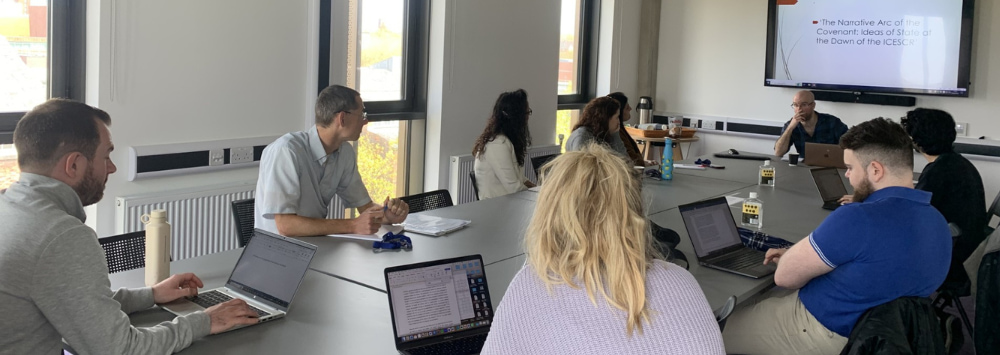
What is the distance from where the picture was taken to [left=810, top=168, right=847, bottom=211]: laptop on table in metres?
4.45

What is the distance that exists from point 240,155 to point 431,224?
1.62 meters

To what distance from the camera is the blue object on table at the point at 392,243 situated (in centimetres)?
308

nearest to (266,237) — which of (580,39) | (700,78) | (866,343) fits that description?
(866,343)

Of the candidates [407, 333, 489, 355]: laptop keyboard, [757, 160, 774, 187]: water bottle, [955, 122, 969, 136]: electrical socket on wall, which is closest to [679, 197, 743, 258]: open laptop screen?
[407, 333, 489, 355]: laptop keyboard

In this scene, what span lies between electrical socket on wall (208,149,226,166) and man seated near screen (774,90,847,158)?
3950 mm

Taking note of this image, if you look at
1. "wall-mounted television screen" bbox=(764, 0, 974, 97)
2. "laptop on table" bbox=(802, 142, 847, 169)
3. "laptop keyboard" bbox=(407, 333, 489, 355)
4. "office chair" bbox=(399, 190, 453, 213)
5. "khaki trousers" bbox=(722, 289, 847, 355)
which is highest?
"wall-mounted television screen" bbox=(764, 0, 974, 97)

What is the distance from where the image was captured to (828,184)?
15.1ft

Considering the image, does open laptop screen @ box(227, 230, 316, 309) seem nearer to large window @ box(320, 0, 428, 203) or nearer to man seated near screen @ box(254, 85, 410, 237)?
man seated near screen @ box(254, 85, 410, 237)

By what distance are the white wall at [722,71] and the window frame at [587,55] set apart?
2.89ft

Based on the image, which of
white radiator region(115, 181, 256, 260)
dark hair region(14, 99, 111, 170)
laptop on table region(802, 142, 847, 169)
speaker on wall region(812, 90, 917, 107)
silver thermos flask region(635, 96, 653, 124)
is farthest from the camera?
silver thermos flask region(635, 96, 653, 124)

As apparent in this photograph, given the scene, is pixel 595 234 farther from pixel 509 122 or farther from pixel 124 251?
pixel 509 122

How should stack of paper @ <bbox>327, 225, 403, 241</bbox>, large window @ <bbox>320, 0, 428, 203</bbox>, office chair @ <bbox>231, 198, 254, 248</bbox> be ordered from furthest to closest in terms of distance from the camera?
large window @ <bbox>320, 0, 428, 203</bbox>
office chair @ <bbox>231, 198, 254, 248</bbox>
stack of paper @ <bbox>327, 225, 403, 241</bbox>

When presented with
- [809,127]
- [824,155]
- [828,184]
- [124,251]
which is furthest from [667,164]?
[124,251]

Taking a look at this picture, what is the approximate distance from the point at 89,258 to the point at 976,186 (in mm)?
3752
